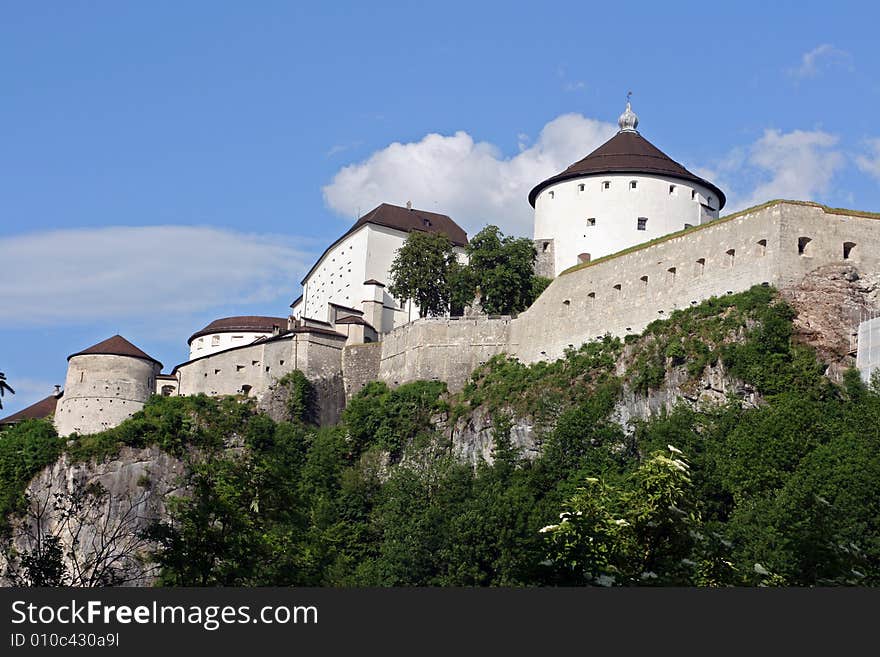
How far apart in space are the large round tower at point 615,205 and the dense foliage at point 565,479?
24.8ft

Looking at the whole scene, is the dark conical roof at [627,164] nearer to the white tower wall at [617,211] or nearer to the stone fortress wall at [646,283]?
the white tower wall at [617,211]

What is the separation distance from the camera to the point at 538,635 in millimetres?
18500

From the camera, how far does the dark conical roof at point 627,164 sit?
65375 millimetres

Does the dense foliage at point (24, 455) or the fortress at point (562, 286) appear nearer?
the fortress at point (562, 286)

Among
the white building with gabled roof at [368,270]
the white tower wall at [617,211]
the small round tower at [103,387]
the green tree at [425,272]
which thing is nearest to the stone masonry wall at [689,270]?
the white tower wall at [617,211]

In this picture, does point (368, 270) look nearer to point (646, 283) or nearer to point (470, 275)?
point (470, 275)

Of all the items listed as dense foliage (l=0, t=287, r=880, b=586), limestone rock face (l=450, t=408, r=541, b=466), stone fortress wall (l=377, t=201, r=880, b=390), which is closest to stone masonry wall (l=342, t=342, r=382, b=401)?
stone fortress wall (l=377, t=201, r=880, b=390)

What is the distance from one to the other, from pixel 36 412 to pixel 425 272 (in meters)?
22.8

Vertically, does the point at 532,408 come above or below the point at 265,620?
above

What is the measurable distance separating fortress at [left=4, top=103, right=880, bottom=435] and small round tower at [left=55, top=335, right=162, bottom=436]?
0.23 feet

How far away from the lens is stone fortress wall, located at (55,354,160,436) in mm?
67438

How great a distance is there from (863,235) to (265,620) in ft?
124

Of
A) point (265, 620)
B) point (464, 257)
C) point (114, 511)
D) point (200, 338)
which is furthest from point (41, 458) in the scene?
point (265, 620)

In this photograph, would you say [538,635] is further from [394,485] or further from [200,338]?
[200,338]
